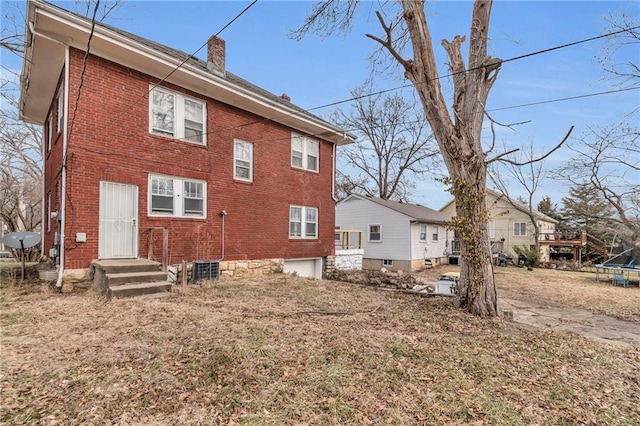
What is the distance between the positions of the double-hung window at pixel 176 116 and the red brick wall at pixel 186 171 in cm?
17

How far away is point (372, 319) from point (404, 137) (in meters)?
24.9

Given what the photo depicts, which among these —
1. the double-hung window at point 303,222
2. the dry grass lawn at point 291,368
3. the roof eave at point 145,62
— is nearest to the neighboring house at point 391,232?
the double-hung window at point 303,222

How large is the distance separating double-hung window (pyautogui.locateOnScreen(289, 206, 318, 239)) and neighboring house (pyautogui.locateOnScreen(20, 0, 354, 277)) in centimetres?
5

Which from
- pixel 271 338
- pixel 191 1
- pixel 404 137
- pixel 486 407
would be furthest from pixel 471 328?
pixel 404 137

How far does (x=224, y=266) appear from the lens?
10172mm

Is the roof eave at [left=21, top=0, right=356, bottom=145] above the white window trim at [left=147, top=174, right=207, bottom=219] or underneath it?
above

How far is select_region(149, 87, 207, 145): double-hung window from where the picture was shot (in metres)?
8.84

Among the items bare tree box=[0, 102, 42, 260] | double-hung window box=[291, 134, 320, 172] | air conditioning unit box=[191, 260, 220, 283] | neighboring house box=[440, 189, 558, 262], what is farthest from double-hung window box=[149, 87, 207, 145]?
neighboring house box=[440, 189, 558, 262]

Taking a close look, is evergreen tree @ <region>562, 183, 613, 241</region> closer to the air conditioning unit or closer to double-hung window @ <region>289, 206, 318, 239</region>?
double-hung window @ <region>289, 206, 318, 239</region>

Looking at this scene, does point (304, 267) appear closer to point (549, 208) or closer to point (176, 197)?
point (176, 197)

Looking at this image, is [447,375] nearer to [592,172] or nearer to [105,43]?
[105,43]

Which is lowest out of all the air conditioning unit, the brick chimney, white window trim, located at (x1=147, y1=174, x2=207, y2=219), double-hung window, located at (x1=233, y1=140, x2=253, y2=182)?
the air conditioning unit

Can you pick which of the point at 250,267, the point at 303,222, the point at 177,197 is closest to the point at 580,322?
the point at 250,267

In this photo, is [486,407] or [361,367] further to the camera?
[361,367]
